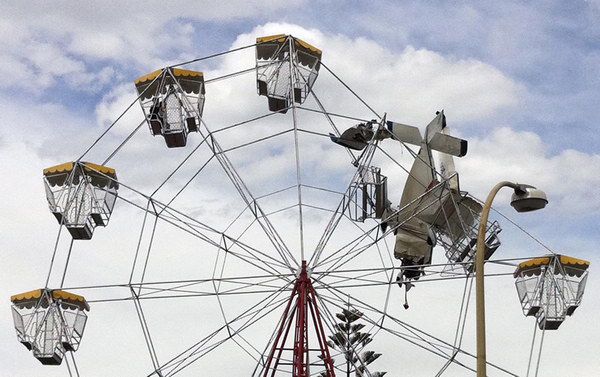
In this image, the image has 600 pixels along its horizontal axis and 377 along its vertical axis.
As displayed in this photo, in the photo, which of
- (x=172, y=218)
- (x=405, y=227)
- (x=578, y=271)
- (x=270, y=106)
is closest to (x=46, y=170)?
(x=172, y=218)

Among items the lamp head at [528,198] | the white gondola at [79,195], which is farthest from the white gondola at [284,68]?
the lamp head at [528,198]

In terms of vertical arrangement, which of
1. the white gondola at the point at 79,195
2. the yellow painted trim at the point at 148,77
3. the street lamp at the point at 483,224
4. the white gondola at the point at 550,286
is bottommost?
the street lamp at the point at 483,224

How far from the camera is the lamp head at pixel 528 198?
1602cm

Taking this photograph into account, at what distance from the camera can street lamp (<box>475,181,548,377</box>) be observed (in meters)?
13.9

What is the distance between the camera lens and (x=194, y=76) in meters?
23.9

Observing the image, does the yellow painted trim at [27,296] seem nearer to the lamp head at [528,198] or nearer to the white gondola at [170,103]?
the white gondola at [170,103]

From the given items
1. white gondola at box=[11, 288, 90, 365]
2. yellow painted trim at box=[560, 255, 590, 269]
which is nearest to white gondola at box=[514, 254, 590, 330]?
yellow painted trim at box=[560, 255, 590, 269]

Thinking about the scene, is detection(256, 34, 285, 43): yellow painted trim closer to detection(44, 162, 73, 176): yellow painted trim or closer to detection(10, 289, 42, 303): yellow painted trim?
detection(44, 162, 73, 176): yellow painted trim

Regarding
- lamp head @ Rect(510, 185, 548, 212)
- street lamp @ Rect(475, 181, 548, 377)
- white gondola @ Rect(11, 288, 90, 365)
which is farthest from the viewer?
white gondola @ Rect(11, 288, 90, 365)

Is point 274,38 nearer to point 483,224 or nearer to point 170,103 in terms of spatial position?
point 170,103

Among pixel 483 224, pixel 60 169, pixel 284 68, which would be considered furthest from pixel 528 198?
pixel 60 169

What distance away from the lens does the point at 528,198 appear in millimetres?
16047

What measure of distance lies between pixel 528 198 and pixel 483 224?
6.39 ft

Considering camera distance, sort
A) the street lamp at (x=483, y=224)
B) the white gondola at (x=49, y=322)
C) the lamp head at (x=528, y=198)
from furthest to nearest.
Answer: the white gondola at (x=49, y=322), the lamp head at (x=528, y=198), the street lamp at (x=483, y=224)
